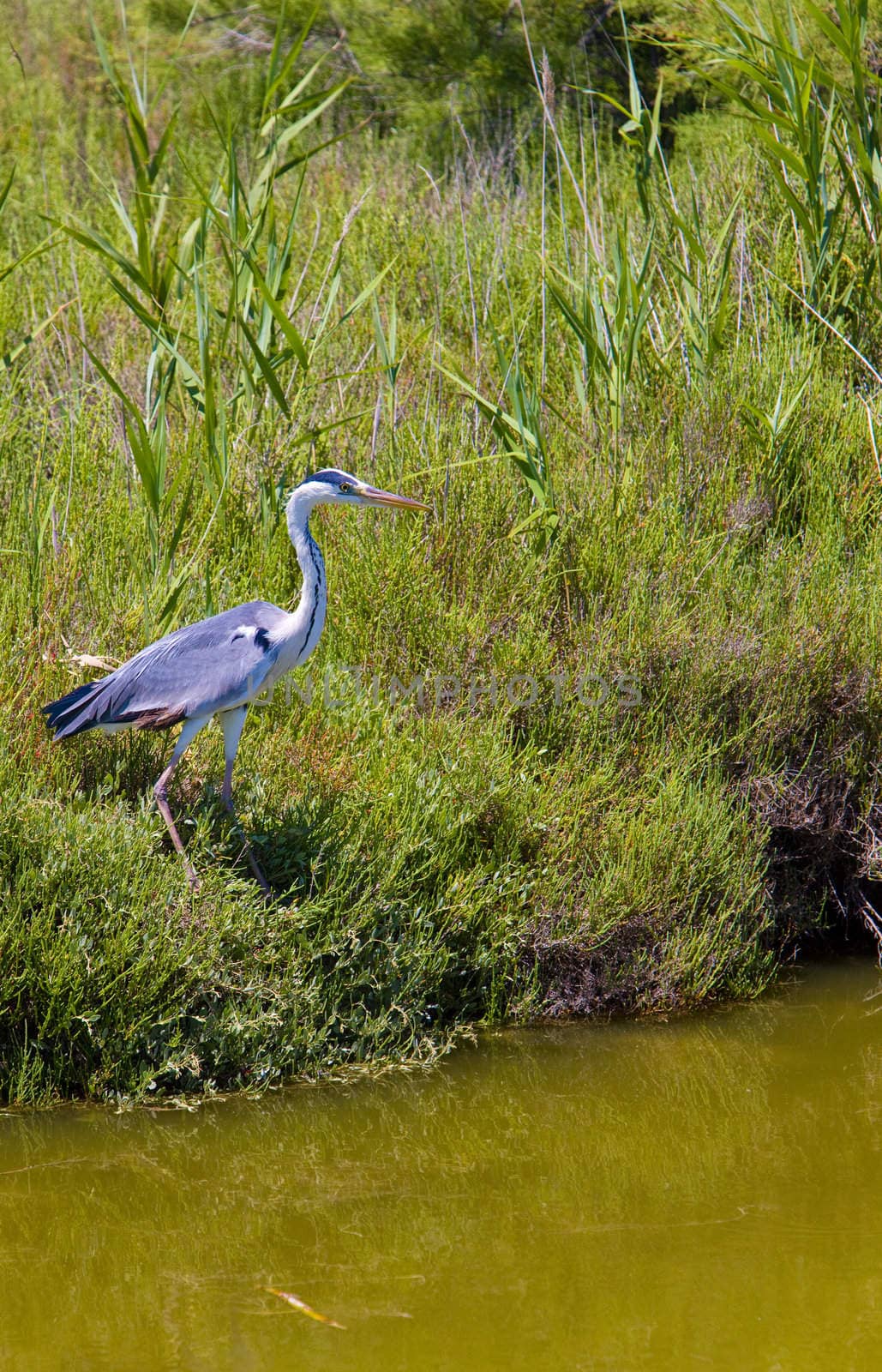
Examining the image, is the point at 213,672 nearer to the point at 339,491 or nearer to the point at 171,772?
the point at 171,772

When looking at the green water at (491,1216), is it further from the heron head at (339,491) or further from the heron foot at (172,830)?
the heron head at (339,491)

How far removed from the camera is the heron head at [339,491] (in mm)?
4379

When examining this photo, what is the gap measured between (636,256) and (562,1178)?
4866 mm

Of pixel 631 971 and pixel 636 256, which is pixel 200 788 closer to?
pixel 631 971

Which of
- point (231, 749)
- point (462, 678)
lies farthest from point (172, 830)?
point (462, 678)

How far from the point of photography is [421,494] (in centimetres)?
550

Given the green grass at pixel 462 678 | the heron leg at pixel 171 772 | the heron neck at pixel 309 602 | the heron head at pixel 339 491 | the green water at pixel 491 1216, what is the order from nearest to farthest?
the green water at pixel 491 1216 < the green grass at pixel 462 678 < the heron leg at pixel 171 772 < the heron neck at pixel 309 602 < the heron head at pixel 339 491

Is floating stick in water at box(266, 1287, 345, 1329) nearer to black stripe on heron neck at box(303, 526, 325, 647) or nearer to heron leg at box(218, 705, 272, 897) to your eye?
heron leg at box(218, 705, 272, 897)

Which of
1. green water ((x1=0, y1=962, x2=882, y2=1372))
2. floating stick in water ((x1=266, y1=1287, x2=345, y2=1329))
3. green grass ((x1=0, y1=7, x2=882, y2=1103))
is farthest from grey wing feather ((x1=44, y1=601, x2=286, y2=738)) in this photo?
floating stick in water ((x1=266, y1=1287, x2=345, y2=1329))

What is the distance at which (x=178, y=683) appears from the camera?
13.6 ft

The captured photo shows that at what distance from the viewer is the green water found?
280 centimetres

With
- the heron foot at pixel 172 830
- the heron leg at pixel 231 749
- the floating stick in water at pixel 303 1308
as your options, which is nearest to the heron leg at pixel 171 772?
the heron foot at pixel 172 830

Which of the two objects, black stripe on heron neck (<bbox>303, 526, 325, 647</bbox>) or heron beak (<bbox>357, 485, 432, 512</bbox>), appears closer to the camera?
black stripe on heron neck (<bbox>303, 526, 325, 647</bbox>)

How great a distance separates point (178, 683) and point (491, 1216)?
182 centimetres
